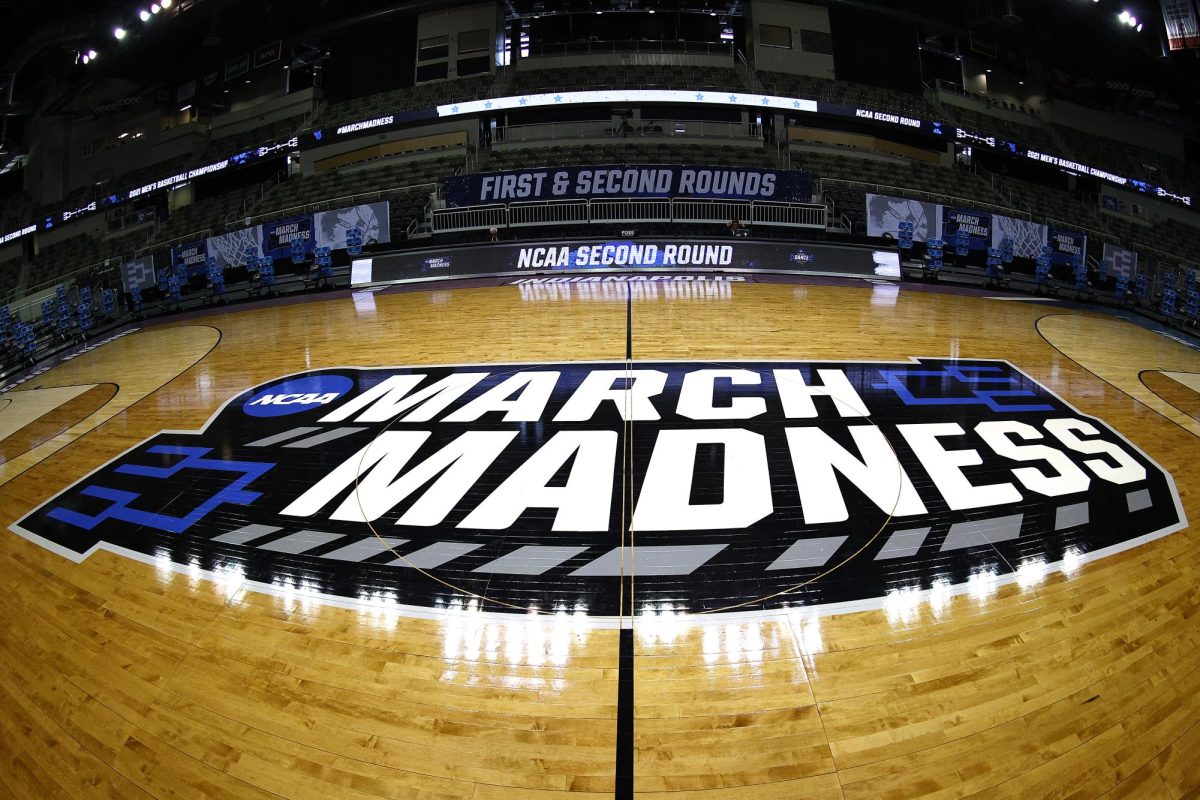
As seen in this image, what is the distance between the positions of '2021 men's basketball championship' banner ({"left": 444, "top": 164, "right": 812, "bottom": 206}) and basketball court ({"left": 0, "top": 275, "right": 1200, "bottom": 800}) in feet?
33.7

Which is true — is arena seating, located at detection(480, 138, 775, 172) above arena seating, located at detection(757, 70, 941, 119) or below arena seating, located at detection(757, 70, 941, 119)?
below

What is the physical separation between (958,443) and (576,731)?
4534 millimetres

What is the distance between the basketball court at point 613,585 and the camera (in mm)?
2582

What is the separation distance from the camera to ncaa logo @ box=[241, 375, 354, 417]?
685 centimetres

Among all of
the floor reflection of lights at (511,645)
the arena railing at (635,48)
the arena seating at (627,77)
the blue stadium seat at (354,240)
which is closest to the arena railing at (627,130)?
the arena seating at (627,77)

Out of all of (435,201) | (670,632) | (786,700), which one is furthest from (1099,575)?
(435,201)

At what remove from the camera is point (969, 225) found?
16.1 m

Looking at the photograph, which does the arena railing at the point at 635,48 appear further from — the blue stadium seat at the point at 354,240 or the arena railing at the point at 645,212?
the blue stadium seat at the point at 354,240

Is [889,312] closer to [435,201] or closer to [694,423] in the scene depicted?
[694,423]

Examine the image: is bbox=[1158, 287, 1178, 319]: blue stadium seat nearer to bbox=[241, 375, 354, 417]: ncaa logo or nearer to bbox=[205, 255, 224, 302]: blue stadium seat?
bbox=[241, 375, 354, 417]: ncaa logo

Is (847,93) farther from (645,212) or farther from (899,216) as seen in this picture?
(645,212)

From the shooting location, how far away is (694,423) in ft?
18.9

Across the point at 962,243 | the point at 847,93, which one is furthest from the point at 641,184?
the point at 847,93

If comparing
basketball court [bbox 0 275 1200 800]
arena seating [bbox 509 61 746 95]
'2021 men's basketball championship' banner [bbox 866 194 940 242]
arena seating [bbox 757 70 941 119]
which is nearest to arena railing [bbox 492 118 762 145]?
arena seating [bbox 509 61 746 95]
